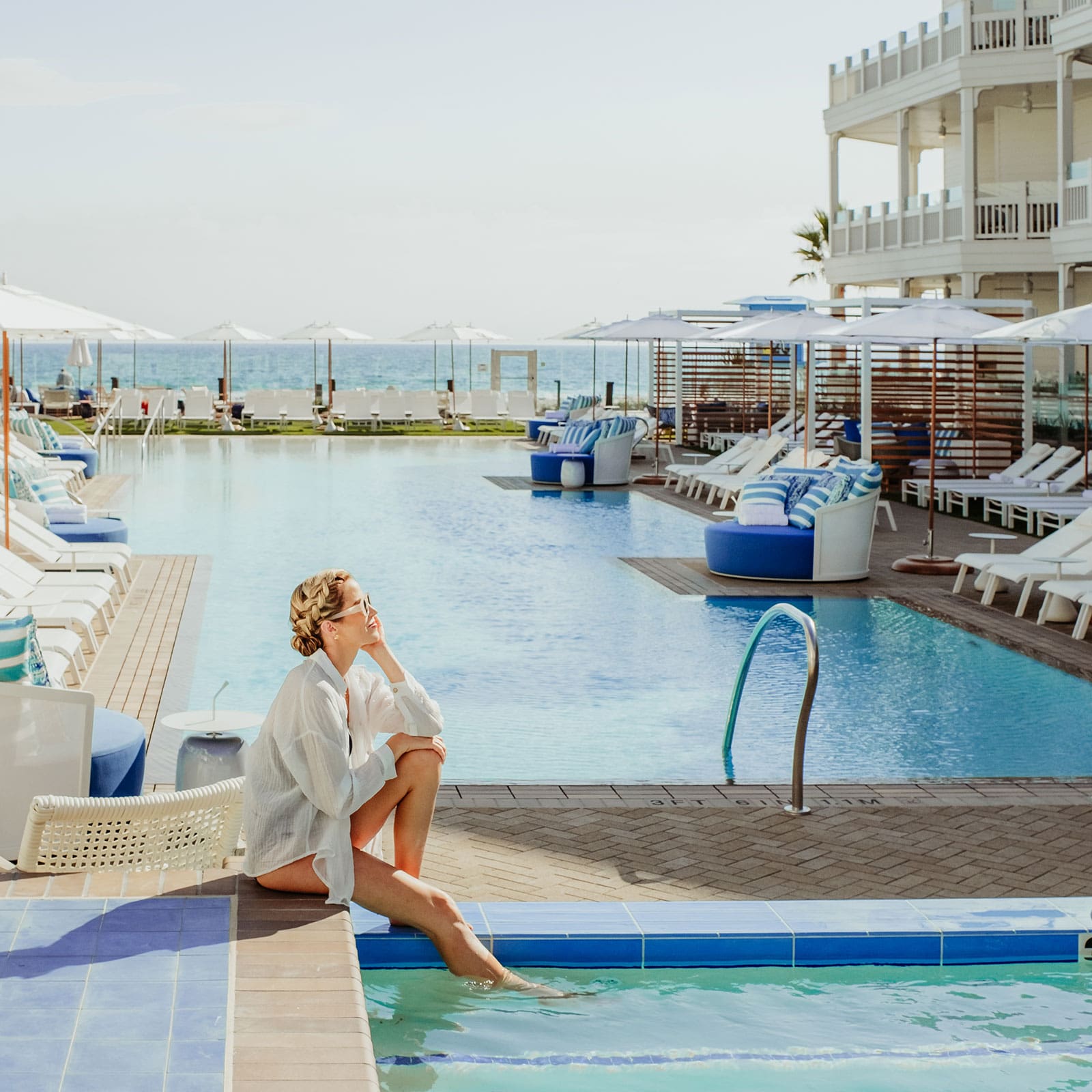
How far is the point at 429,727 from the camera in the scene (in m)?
4.54

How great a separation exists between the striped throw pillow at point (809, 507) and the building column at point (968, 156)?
1103 cm

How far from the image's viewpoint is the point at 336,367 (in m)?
117

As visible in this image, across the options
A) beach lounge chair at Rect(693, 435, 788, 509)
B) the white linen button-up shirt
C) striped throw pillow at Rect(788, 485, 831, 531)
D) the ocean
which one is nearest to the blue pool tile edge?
the white linen button-up shirt

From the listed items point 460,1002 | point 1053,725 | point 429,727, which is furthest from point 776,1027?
point 1053,725

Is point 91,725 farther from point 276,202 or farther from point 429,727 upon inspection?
point 276,202

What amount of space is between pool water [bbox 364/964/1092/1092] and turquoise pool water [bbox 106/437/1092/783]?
2379 millimetres

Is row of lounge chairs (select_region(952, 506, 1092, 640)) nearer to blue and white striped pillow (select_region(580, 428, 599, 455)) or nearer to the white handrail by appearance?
blue and white striped pillow (select_region(580, 428, 599, 455))

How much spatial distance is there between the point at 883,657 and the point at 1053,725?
1.88 metres

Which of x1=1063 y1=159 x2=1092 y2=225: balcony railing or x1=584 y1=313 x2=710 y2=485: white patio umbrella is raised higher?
x1=1063 y1=159 x2=1092 y2=225: balcony railing

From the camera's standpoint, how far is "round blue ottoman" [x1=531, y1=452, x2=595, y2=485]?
69.5 feet

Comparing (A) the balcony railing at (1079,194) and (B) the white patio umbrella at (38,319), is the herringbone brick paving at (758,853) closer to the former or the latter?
(B) the white patio umbrella at (38,319)

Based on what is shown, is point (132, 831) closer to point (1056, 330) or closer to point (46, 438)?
point (1056, 330)

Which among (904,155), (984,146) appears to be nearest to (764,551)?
(904,155)

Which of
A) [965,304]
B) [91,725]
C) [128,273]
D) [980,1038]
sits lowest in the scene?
[980,1038]
